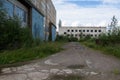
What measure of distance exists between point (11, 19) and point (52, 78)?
33.1ft

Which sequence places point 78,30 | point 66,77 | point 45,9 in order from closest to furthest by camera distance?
point 66,77 → point 45,9 → point 78,30

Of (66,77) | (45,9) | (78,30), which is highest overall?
(45,9)

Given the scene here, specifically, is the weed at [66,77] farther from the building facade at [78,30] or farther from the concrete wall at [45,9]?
the building facade at [78,30]

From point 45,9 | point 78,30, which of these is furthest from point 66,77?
point 78,30

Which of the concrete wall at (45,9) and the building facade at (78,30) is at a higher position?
the concrete wall at (45,9)

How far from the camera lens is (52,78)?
22.2 feet

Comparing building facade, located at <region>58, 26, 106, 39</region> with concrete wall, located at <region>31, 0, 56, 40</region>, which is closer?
concrete wall, located at <region>31, 0, 56, 40</region>

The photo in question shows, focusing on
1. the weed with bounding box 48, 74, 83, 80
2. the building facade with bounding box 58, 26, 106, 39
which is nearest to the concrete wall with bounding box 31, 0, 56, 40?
the weed with bounding box 48, 74, 83, 80

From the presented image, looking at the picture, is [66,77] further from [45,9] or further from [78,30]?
[78,30]

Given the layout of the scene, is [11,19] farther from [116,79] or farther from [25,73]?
[116,79]

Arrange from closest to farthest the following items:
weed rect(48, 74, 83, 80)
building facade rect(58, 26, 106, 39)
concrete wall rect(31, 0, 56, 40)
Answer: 1. weed rect(48, 74, 83, 80)
2. concrete wall rect(31, 0, 56, 40)
3. building facade rect(58, 26, 106, 39)

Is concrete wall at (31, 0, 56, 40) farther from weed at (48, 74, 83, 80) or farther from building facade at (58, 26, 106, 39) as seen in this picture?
building facade at (58, 26, 106, 39)

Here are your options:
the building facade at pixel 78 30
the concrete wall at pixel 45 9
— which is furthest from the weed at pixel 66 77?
the building facade at pixel 78 30

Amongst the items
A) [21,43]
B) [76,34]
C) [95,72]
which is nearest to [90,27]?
[76,34]
